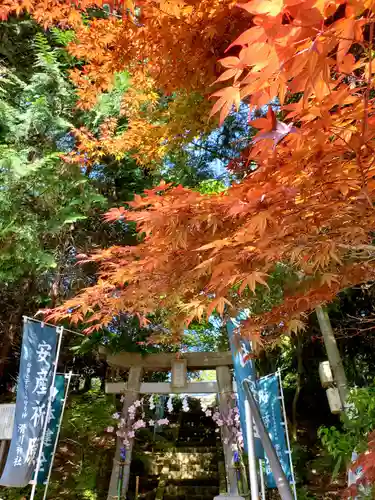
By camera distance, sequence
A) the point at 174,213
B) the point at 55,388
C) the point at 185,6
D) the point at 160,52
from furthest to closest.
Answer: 1. the point at 55,388
2. the point at 160,52
3. the point at 185,6
4. the point at 174,213

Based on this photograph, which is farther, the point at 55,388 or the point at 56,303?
the point at 56,303

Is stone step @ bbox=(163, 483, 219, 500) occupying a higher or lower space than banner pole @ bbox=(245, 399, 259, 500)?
higher

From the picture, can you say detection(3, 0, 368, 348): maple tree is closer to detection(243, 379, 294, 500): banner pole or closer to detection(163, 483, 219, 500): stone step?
detection(243, 379, 294, 500): banner pole

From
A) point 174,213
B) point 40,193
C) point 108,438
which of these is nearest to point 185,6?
point 174,213

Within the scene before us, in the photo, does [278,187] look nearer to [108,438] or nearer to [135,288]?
[135,288]

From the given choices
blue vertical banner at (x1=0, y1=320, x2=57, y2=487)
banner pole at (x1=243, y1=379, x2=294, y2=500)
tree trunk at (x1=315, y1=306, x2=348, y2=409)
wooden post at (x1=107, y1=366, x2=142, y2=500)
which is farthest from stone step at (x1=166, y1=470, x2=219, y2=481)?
banner pole at (x1=243, y1=379, x2=294, y2=500)

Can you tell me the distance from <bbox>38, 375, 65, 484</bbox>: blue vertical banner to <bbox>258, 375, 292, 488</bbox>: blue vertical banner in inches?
121

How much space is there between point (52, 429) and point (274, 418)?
3391mm

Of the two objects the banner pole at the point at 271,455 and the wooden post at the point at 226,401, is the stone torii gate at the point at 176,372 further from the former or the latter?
the banner pole at the point at 271,455

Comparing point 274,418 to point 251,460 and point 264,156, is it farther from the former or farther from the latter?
point 264,156

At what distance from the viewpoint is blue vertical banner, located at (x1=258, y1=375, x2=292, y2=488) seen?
6062 millimetres

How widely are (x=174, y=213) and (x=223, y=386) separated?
6.52m

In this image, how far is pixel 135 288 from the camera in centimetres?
324

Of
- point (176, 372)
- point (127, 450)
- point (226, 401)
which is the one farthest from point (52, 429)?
point (226, 401)
